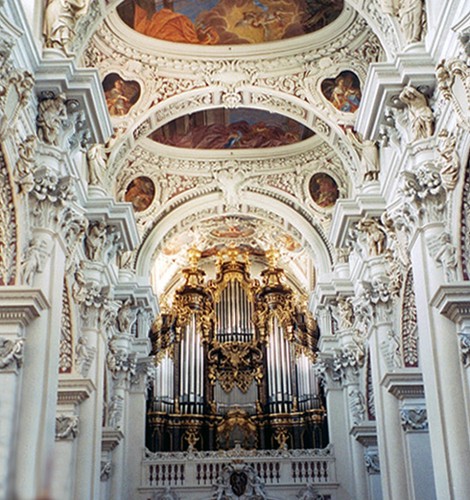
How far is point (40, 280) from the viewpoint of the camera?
10.7 metres

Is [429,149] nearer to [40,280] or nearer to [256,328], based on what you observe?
[40,280]

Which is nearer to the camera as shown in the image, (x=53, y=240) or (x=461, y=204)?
(x=461, y=204)

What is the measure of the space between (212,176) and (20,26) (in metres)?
10.9

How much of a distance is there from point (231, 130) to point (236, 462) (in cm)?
763

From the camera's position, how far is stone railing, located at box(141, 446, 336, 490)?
19.5m

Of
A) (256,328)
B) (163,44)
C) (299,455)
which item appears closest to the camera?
(163,44)

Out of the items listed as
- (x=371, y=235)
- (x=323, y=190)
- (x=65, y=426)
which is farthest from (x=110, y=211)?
(x=323, y=190)

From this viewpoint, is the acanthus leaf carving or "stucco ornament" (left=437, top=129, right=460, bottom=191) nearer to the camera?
"stucco ornament" (left=437, top=129, right=460, bottom=191)

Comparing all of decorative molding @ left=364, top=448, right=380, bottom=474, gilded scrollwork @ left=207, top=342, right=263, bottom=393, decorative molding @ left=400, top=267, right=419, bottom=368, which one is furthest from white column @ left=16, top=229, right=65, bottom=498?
gilded scrollwork @ left=207, top=342, right=263, bottom=393

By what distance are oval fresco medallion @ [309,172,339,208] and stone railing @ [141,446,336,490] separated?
5.67 meters

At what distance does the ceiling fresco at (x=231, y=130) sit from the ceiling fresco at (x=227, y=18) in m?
2.62

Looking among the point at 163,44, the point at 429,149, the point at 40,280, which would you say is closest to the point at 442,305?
the point at 429,149

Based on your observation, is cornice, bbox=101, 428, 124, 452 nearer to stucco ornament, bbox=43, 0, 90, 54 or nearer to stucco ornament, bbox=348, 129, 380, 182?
stucco ornament, bbox=348, 129, 380, 182

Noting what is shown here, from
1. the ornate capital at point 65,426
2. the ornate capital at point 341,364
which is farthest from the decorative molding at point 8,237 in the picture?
the ornate capital at point 341,364
